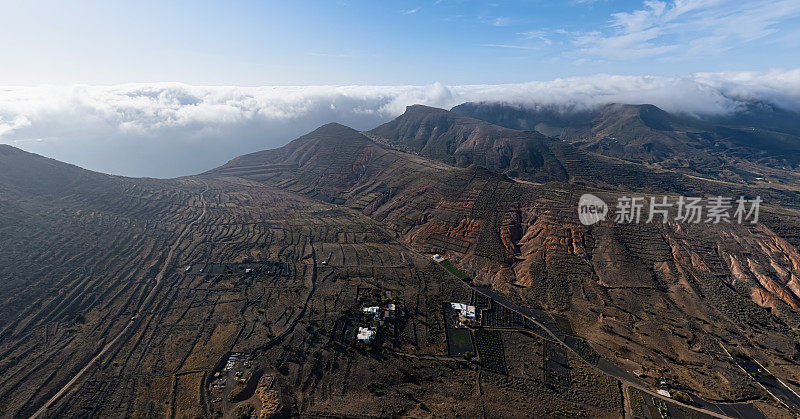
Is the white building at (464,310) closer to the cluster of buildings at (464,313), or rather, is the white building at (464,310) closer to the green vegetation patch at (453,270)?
the cluster of buildings at (464,313)

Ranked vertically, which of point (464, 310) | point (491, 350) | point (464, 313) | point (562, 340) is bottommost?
point (562, 340)

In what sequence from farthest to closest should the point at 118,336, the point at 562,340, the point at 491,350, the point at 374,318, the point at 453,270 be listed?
1. the point at 453,270
2. the point at 374,318
3. the point at 562,340
4. the point at 118,336
5. the point at 491,350

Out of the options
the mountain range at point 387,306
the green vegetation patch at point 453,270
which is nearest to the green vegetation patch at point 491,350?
the mountain range at point 387,306

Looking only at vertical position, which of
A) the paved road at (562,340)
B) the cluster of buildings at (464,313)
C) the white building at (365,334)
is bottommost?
the paved road at (562,340)

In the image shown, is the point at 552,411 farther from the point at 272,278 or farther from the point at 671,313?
the point at 272,278

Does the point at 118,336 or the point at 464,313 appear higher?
the point at 464,313

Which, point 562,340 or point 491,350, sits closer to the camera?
point 491,350

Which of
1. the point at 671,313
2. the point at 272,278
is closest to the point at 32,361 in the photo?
the point at 272,278

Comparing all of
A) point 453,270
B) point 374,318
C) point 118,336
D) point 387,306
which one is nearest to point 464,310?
point 387,306

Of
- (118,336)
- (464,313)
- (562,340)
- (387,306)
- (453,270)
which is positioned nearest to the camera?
(118,336)

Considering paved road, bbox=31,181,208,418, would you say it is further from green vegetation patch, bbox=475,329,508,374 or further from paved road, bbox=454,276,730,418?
paved road, bbox=454,276,730,418

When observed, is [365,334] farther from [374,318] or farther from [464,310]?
[464,310]
